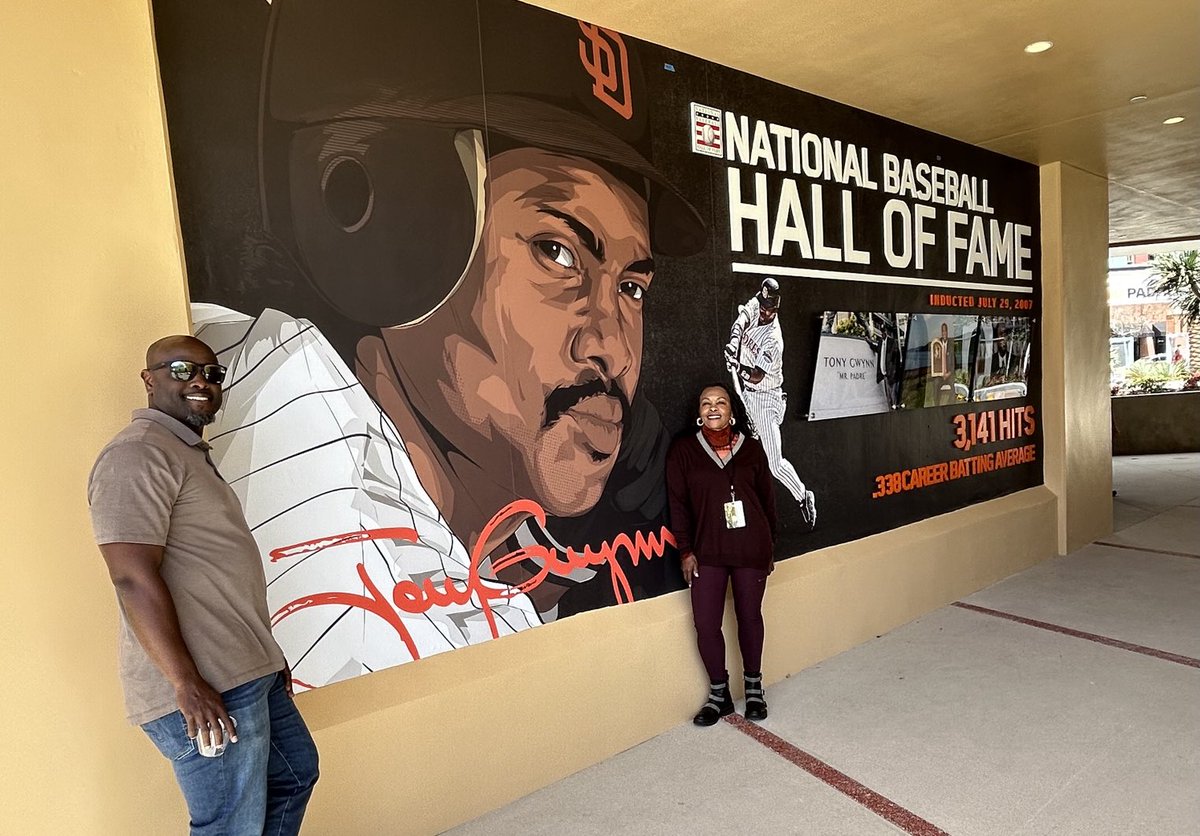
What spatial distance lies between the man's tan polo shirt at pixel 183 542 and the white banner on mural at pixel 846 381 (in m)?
3.02

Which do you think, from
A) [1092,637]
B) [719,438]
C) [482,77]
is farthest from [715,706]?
[482,77]

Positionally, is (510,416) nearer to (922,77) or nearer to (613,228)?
(613,228)

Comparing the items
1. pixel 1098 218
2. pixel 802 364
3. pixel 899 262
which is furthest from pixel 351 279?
pixel 1098 218

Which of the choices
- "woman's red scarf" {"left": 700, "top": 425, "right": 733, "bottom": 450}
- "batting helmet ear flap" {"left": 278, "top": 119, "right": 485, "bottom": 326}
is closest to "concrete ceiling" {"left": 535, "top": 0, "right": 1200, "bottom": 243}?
"batting helmet ear flap" {"left": 278, "top": 119, "right": 485, "bottom": 326}

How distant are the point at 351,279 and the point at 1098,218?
20.5ft

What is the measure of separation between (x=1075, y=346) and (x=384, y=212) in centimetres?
559

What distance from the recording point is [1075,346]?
5.66 metres

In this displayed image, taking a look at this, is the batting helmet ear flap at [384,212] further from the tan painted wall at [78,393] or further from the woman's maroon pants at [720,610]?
the woman's maroon pants at [720,610]

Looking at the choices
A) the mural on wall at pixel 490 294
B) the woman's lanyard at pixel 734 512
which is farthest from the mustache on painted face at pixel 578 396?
the woman's lanyard at pixel 734 512

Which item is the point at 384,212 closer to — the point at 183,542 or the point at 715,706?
the point at 183,542

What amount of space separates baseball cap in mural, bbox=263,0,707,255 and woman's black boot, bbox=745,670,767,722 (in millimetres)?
2025

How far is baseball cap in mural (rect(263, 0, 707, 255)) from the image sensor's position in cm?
233

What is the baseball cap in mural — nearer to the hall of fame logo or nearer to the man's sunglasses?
the hall of fame logo

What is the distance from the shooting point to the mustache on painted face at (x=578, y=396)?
2906 millimetres
